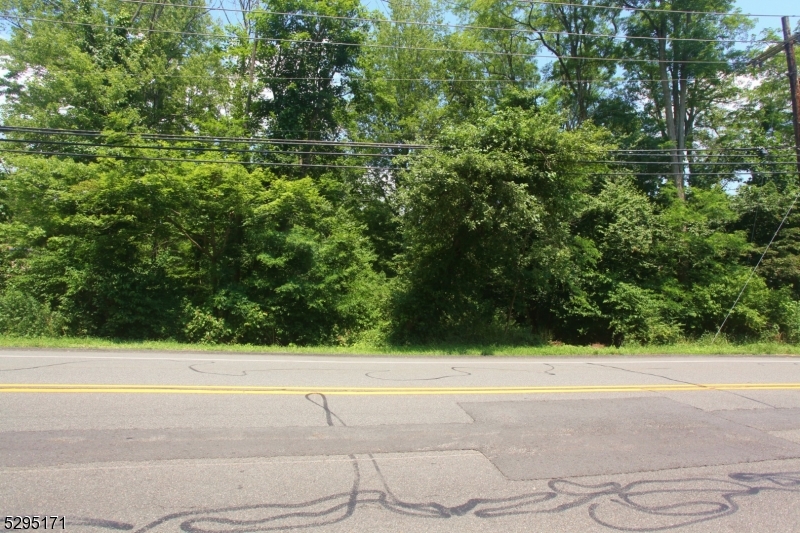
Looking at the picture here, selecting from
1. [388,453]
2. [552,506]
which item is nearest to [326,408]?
[388,453]

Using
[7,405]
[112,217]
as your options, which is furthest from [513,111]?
[7,405]

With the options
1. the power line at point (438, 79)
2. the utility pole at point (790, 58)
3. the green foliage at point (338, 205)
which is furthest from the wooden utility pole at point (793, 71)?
the power line at point (438, 79)

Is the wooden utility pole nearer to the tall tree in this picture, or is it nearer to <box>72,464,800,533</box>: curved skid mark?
the tall tree

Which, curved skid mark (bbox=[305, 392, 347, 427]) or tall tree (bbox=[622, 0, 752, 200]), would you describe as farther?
tall tree (bbox=[622, 0, 752, 200])

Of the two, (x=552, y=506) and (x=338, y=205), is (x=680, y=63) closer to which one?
(x=338, y=205)

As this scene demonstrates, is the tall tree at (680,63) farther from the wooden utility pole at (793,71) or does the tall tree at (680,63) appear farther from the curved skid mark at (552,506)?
the curved skid mark at (552,506)

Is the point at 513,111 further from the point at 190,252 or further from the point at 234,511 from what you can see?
the point at 234,511

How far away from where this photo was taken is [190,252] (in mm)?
18656

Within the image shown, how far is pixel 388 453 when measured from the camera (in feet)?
15.8

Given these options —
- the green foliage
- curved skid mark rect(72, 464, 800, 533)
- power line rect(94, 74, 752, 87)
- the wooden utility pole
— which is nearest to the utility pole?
the wooden utility pole

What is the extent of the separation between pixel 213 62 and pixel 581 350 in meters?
24.8

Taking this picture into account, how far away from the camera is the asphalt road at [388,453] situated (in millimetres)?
3619

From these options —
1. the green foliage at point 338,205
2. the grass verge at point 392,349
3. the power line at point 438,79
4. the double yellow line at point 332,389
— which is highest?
the power line at point 438,79

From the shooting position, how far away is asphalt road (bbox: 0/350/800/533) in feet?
11.9
